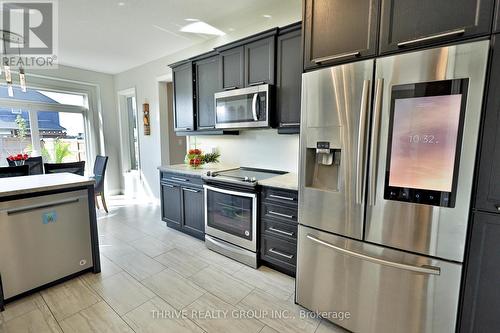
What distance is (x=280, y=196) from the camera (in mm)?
2188

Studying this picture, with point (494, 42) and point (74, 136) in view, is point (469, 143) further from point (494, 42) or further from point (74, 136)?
point (74, 136)

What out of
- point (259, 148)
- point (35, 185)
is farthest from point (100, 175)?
point (259, 148)

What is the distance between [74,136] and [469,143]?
20.3 feet

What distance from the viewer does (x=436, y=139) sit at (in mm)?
1202

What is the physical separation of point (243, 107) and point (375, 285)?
203 centimetres

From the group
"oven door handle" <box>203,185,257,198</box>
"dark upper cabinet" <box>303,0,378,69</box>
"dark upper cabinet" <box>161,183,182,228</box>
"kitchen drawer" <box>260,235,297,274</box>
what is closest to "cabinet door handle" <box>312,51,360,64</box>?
"dark upper cabinet" <box>303,0,378,69</box>

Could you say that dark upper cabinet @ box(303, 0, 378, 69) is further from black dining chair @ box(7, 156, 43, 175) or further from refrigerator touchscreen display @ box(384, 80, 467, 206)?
black dining chair @ box(7, 156, 43, 175)

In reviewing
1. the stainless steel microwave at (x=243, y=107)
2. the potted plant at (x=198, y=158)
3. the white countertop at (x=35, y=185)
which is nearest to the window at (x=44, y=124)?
the white countertop at (x=35, y=185)

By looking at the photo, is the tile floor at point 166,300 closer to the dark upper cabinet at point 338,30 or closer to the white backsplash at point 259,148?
the white backsplash at point 259,148

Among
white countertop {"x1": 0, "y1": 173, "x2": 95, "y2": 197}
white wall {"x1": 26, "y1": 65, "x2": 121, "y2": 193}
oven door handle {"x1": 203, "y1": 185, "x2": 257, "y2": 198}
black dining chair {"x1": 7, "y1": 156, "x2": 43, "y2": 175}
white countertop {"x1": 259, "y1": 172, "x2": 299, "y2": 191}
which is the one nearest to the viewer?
white countertop {"x1": 0, "y1": 173, "x2": 95, "y2": 197}

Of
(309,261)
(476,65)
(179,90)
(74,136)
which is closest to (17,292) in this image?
(309,261)

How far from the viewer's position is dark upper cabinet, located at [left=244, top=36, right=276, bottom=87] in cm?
238

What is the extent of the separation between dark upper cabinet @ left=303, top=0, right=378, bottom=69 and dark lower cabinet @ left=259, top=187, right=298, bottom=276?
1.13 m

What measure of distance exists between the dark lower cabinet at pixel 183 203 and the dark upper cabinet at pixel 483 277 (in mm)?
2435
